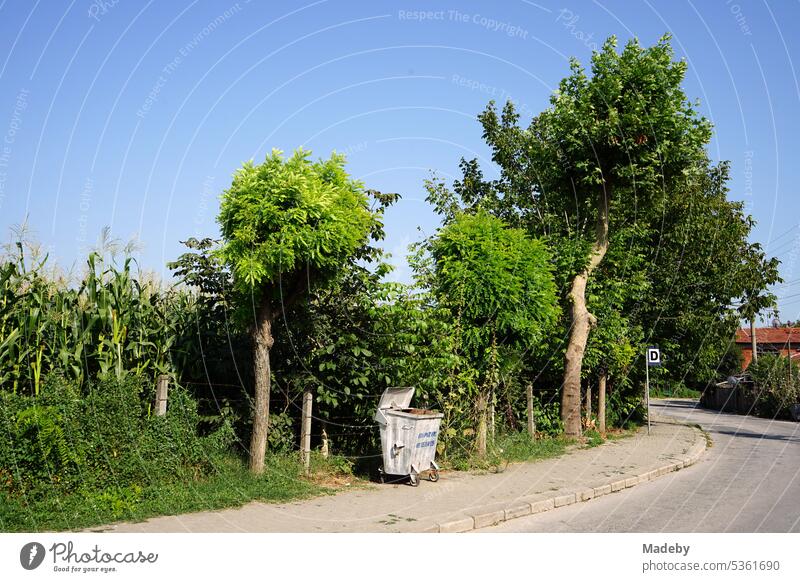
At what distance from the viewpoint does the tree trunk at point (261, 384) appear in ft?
34.7

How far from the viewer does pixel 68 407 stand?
8805 mm

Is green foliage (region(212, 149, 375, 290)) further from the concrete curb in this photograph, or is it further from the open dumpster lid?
the concrete curb

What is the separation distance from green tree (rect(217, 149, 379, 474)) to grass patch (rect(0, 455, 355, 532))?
49cm

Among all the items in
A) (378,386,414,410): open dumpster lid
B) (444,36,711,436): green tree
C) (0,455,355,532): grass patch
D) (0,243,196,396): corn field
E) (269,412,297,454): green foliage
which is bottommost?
(0,455,355,532): grass patch

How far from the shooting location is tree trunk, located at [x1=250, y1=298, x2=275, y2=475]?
10570 mm

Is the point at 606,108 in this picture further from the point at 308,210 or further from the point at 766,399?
the point at 766,399

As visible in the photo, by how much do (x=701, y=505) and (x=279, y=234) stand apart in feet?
24.4

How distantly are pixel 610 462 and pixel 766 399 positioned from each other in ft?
88.5

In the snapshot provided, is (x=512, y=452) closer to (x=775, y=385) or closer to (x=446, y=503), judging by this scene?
(x=446, y=503)

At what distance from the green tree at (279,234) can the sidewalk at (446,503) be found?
6.44ft

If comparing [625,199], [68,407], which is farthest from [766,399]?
[68,407]

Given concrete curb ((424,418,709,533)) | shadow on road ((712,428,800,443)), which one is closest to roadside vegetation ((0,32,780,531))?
concrete curb ((424,418,709,533))

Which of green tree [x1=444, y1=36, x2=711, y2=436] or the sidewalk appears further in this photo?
green tree [x1=444, y1=36, x2=711, y2=436]

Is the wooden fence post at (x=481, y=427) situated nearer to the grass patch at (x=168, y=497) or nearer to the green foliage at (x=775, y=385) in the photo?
the grass patch at (x=168, y=497)
